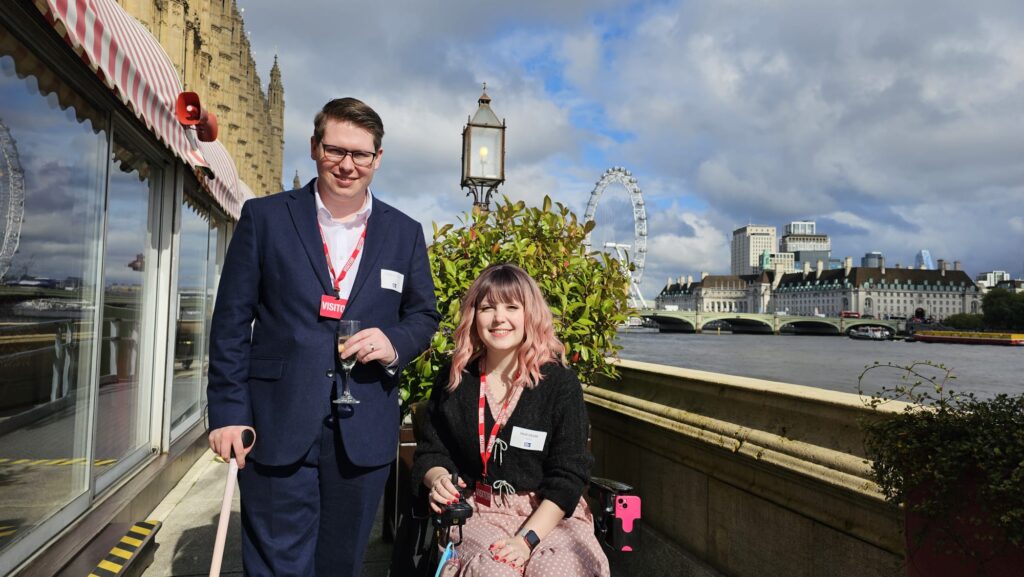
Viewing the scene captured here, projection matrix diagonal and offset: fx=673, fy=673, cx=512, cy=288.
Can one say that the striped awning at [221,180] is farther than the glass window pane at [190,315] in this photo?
No

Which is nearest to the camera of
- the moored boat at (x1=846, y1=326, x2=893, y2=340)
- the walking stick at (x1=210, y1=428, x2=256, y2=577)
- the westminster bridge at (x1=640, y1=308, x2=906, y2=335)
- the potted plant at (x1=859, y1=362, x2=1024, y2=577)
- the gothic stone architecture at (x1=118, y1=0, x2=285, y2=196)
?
the potted plant at (x1=859, y1=362, x2=1024, y2=577)

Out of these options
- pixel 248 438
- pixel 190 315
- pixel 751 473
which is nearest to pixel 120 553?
pixel 248 438

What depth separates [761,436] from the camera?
273 centimetres

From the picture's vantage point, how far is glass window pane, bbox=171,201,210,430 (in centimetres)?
619

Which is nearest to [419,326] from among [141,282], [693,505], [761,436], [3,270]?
[761,436]

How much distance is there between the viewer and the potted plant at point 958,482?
1612 millimetres

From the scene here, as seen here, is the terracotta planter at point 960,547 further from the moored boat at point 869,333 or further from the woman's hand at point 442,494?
the moored boat at point 869,333

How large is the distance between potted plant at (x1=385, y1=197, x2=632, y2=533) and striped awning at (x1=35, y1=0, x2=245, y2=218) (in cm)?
162

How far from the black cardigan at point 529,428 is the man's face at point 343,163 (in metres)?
0.85

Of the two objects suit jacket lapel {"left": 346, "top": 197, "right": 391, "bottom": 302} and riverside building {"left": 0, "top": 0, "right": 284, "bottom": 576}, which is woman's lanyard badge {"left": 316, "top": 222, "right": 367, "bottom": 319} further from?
riverside building {"left": 0, "top": 0, "right": 284, "bottom": 576}

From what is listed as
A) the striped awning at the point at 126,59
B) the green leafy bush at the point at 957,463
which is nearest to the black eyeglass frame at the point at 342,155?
the striped awning at the point at 126,59

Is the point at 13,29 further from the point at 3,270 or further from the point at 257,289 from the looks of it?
the point at 257,289

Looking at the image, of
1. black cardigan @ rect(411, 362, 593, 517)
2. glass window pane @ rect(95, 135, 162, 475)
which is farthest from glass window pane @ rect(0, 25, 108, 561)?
black cardigan @ rect(411, 362, 593, 517)

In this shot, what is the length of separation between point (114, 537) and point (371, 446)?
7.71ft
